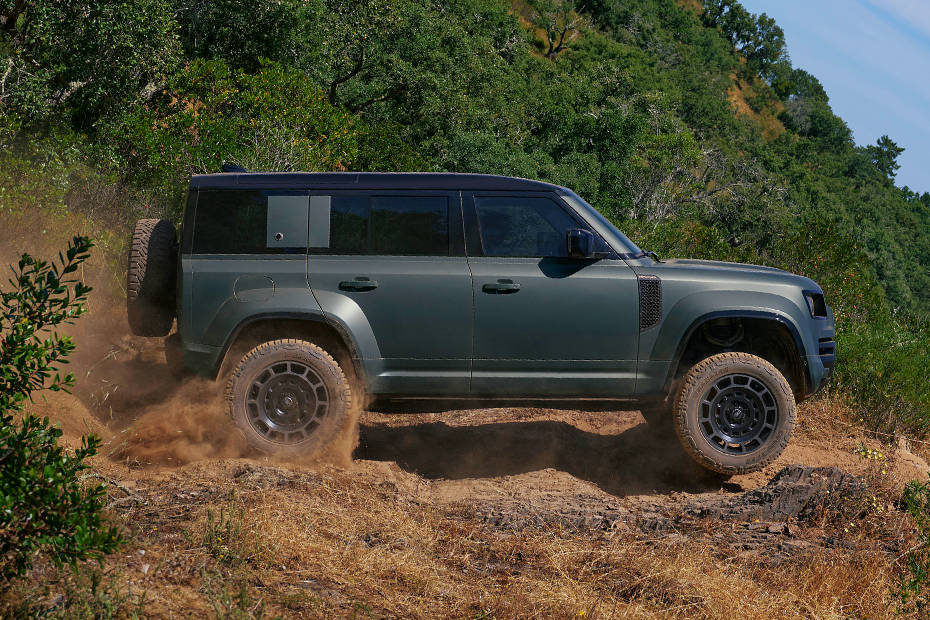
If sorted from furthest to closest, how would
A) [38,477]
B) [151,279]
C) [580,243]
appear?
[151,279] → [580,243] → [38,477]

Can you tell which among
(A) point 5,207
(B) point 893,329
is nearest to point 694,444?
(B) point 893,329

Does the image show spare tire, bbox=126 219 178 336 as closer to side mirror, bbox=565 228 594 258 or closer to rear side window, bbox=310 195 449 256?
rear side window, bbox=310 195 449 256

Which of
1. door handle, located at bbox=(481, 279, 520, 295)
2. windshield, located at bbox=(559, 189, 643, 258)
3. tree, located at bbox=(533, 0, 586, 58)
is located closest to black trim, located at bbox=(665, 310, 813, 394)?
windshield, located at bbox=(559, 189, 643, 258)

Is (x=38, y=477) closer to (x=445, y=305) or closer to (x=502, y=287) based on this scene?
(x=445, y=305)

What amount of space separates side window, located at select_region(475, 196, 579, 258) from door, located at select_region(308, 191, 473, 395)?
0.20 m

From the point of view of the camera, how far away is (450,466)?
6.69 m

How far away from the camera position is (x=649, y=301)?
5805 mm

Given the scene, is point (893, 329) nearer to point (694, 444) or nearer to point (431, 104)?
point (694, 444)

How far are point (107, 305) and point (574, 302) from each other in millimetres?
5807

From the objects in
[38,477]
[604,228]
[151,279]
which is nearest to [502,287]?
[604,228]

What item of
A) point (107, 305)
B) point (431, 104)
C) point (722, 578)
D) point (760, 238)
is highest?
point (431, 104)

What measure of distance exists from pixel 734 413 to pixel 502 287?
6.17 feet

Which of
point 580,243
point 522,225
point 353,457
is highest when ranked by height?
point 522,225

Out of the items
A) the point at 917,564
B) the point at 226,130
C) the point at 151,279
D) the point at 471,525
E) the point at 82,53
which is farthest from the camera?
the point at 82,53
